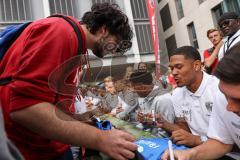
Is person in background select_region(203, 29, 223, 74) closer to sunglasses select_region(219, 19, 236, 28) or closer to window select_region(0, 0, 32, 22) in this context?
sunglasses select_region(219, 19, 236, 28)

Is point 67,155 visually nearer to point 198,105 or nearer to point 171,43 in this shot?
point 198,105

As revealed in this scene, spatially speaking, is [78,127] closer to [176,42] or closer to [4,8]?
[4,8]

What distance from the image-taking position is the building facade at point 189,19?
14.1m

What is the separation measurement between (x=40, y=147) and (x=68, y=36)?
0.47m

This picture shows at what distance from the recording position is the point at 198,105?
2438 mm

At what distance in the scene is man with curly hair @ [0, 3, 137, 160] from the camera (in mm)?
1058

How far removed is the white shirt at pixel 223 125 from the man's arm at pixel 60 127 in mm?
839

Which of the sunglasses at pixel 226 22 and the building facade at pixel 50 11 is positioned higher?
the building facade at pixel 50 11

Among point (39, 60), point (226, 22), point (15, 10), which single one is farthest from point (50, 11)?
point (39, 60)

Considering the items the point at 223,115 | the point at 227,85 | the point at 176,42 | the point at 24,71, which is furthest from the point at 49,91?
the point at 176,42

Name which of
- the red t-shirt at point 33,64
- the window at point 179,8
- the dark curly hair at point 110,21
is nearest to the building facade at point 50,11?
the window at point 179,8

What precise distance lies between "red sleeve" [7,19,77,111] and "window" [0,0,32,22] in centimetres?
1453

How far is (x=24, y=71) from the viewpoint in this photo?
3.64 feet

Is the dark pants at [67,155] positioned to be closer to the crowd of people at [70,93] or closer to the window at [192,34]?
the crowd of people at [70,93]
